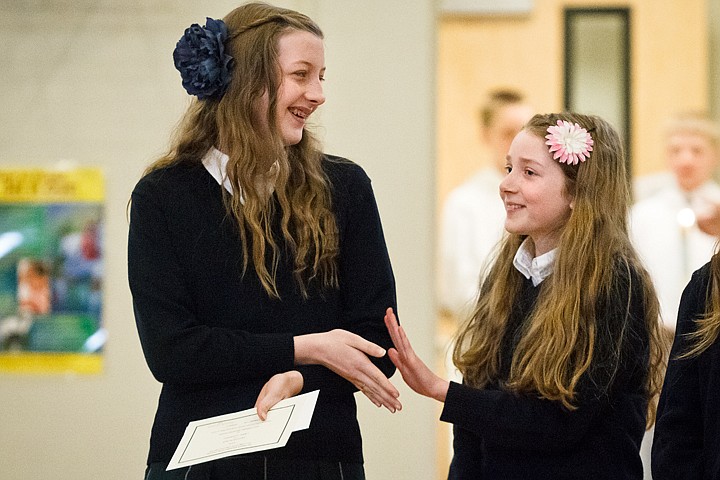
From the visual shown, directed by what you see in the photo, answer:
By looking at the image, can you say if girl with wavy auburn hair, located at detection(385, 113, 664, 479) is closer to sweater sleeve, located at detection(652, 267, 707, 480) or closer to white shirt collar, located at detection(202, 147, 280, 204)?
sweater sleeve, located at detection(652, 267, 707, 480)

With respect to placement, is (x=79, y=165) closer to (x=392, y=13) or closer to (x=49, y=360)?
(x=49, y=360)

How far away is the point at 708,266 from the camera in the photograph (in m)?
1.94

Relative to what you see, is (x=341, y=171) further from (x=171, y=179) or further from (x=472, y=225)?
(x=472, y=225)

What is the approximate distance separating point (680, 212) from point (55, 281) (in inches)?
114

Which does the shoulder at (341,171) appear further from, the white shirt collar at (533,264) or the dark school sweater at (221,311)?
the white shirt collar at (533,264)

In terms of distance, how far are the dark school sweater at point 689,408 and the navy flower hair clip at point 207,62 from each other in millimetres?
984

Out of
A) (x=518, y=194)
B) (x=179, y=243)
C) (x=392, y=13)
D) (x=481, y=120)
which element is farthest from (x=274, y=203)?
(x=481, y=120)

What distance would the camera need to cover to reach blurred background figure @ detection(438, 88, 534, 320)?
552 centimetres

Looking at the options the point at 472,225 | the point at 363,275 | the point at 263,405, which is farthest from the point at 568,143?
the point at 472,225

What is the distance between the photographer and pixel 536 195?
2316mm

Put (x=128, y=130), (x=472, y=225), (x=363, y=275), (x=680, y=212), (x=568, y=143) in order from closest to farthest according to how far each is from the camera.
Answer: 1. (x=363, y=275)
2. (x=568, y=143)
3. (x=128, y=130)
4. (x=680, y=212)
5. (x=472, y=225)

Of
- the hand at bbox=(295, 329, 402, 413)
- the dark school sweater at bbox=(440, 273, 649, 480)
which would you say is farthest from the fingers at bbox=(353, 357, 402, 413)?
the dark school sweater at bbox=(440, 273, 649, 480)

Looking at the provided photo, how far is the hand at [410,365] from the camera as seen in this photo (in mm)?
2092

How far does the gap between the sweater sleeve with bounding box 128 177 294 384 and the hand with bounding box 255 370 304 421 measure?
23 millimetres
